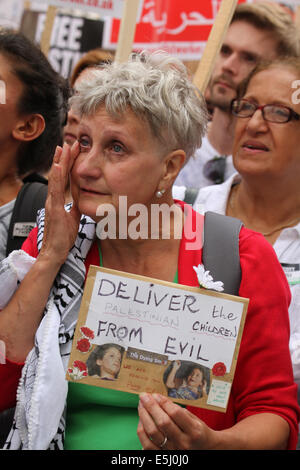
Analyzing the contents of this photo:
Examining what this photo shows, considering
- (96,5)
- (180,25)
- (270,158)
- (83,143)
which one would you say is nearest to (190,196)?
(270,158)

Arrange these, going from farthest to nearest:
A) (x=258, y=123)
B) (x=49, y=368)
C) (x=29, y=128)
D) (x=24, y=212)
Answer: (x=258, y=123)
(x=29, y=128)
(x=24, y=212)
(x=49, y=368)

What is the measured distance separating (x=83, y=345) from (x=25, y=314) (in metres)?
0.24

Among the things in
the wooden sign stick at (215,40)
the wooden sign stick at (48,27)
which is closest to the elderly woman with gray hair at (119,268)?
the wooden sign stick at (215,40)

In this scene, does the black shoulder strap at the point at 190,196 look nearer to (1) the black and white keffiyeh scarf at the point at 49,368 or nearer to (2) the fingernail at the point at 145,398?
Result: (1) the black and white keffiyeh scarf at the point at 49,368

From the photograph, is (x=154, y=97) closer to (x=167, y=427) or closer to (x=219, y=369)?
(x=219, y=369)

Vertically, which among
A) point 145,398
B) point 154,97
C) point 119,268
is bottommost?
point 145,398

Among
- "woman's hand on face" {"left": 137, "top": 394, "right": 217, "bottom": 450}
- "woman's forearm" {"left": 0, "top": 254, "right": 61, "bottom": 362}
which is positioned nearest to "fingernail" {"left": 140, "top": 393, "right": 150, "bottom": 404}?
"woman's hand on face" {"left": 137, "top": 394, "right": 217, "bottom": 450}

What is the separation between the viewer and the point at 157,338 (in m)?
1.72

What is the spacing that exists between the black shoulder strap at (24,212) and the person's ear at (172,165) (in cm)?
62

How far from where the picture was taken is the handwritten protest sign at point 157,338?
1694 millimetres

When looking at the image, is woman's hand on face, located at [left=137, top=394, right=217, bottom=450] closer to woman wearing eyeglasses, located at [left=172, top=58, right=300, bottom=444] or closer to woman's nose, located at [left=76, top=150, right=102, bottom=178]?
woman's nose, located at [left=76, top=150, right=102, bottom=178]

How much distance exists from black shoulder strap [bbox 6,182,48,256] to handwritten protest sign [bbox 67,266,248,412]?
0.72m

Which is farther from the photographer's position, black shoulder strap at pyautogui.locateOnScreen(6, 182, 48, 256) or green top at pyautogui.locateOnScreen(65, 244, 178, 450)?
black shoulder strap at pyautogui.locateOnScreen(6, 182, 48, 256)

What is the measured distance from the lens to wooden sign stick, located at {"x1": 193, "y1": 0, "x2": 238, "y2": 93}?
296 centimetres
